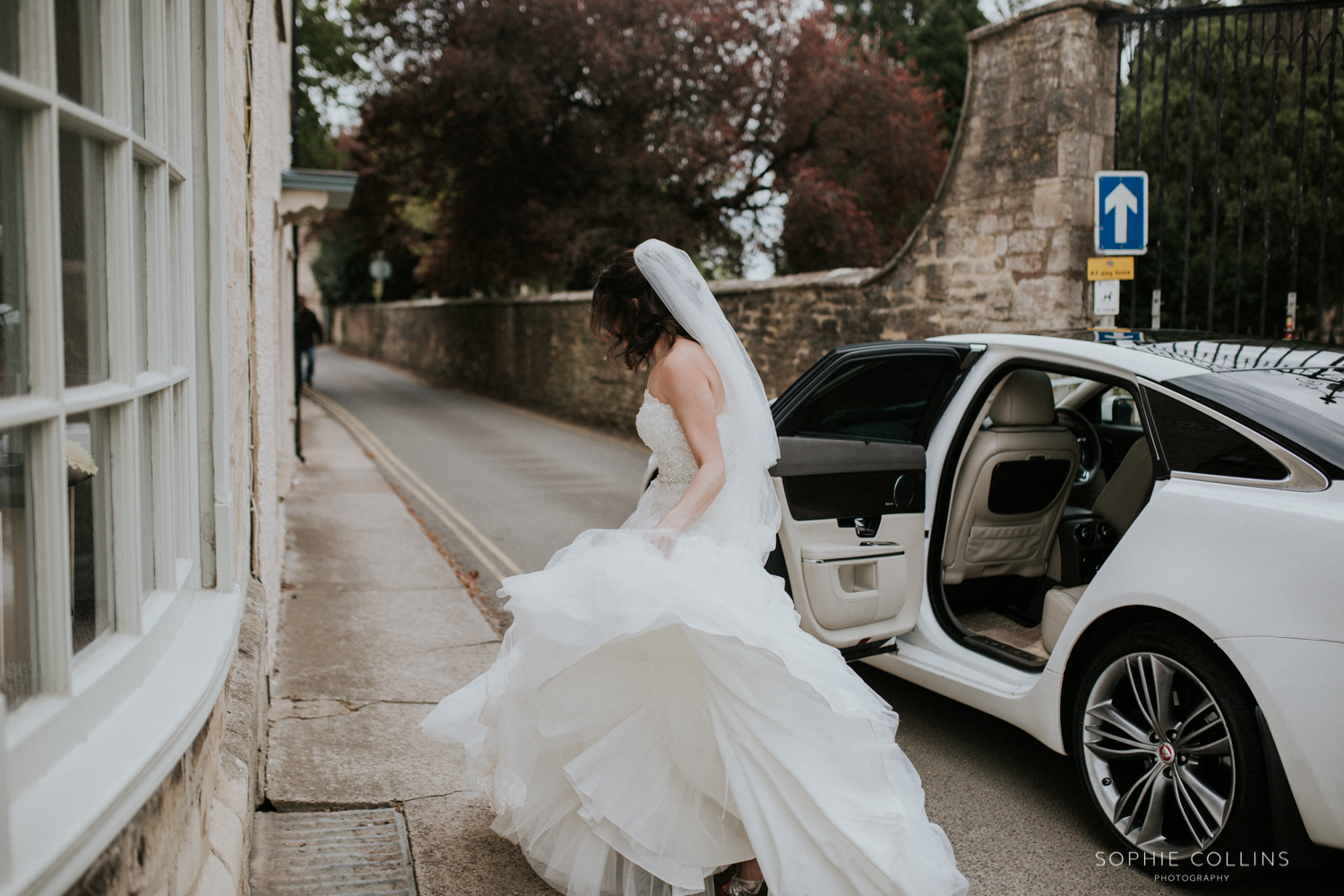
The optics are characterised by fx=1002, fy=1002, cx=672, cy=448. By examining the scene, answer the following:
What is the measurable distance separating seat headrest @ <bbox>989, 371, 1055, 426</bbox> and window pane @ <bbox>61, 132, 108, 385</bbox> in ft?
11.2

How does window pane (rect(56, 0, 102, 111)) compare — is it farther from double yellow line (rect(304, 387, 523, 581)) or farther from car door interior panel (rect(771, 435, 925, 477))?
double yellow line (rect(304, 387, 523, 581))

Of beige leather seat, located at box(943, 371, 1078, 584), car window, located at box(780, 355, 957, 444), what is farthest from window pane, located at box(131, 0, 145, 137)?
beige leather seat, located at box(943, 371, 1078, 584)

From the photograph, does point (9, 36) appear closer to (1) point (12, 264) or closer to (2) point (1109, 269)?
(1) point (12, 264)

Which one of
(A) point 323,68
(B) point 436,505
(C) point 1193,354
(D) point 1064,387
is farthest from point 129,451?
(A) point 323,68

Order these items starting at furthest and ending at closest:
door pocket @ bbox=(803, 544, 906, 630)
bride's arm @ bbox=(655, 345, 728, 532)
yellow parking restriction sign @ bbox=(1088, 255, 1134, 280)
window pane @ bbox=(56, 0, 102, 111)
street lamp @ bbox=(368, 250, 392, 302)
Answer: street lamp @ bbox=(368, 250, 392, 302), yellow parking restriction sign @ bbox=(1088, 255, 1134, 280), door pocket @ bbox=(803, 544, 906, 630), bride's arm @ bbox=(655, 345, 728, 532), window pane @ bbox=(56, 0, 102, 111)

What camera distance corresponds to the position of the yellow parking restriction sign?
7.36 m

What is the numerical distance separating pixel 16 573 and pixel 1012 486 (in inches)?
147

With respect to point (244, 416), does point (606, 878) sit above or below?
below

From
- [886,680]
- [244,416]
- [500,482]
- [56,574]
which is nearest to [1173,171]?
[500,482]

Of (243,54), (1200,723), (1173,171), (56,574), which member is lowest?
(1200,723)

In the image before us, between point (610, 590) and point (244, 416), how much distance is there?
1.66m

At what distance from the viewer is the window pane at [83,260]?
1.75 meters

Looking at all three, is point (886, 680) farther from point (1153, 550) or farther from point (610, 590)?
point (610, 590)

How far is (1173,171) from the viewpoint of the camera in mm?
14750
